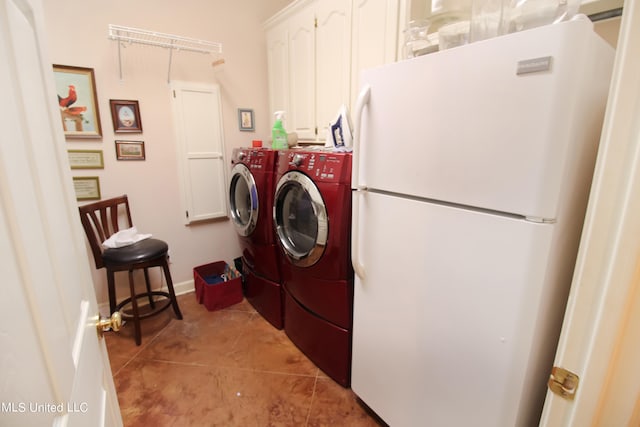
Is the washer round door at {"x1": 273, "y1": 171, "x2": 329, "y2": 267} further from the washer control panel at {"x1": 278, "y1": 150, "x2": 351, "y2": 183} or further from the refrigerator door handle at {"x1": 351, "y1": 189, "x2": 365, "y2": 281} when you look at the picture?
the refrigerator door handle at {"x1": 351, "y1": 189, "x2": 365, "y2": 281}

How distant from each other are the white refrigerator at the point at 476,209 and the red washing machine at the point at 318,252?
0.62 ft

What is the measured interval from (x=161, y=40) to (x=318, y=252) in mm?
1947

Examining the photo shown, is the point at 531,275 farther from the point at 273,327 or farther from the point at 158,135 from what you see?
the point at 158,135

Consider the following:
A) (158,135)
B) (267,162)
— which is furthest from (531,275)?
(158,135)

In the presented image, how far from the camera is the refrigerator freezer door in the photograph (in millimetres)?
697

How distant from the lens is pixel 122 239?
6.64ft

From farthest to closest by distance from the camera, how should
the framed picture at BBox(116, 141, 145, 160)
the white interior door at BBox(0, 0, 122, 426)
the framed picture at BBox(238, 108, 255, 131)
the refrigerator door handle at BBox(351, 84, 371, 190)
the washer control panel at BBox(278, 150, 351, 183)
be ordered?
the framed picture at BBox(238, 108, 255, 131), the framed picture at BBox(116, 141, 145, 160), the washer control panel at BBox(278, 150, 351, 183), the refrigerator door handle at BBox(351, 84, 371, 190), the white interior door at BBox(0, 0, 122, 426)

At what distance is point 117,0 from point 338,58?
1.54 metres

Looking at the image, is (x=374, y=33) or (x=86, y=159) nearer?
(x=374, y=33)

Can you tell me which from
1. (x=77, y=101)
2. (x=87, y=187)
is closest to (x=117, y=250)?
(x=87, y=187)

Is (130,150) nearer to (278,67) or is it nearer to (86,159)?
(86,159)

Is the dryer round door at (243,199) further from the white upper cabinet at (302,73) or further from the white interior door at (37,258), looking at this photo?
the white interior door at (37,258)

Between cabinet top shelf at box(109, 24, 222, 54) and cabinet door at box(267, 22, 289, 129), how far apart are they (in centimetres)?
43

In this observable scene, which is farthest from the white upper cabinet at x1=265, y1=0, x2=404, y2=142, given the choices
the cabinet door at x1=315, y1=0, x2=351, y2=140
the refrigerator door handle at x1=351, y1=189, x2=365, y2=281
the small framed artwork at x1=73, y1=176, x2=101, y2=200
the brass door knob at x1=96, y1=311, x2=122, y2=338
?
the brass door knob at x1=96, y1=311, x2=122, y2=338
